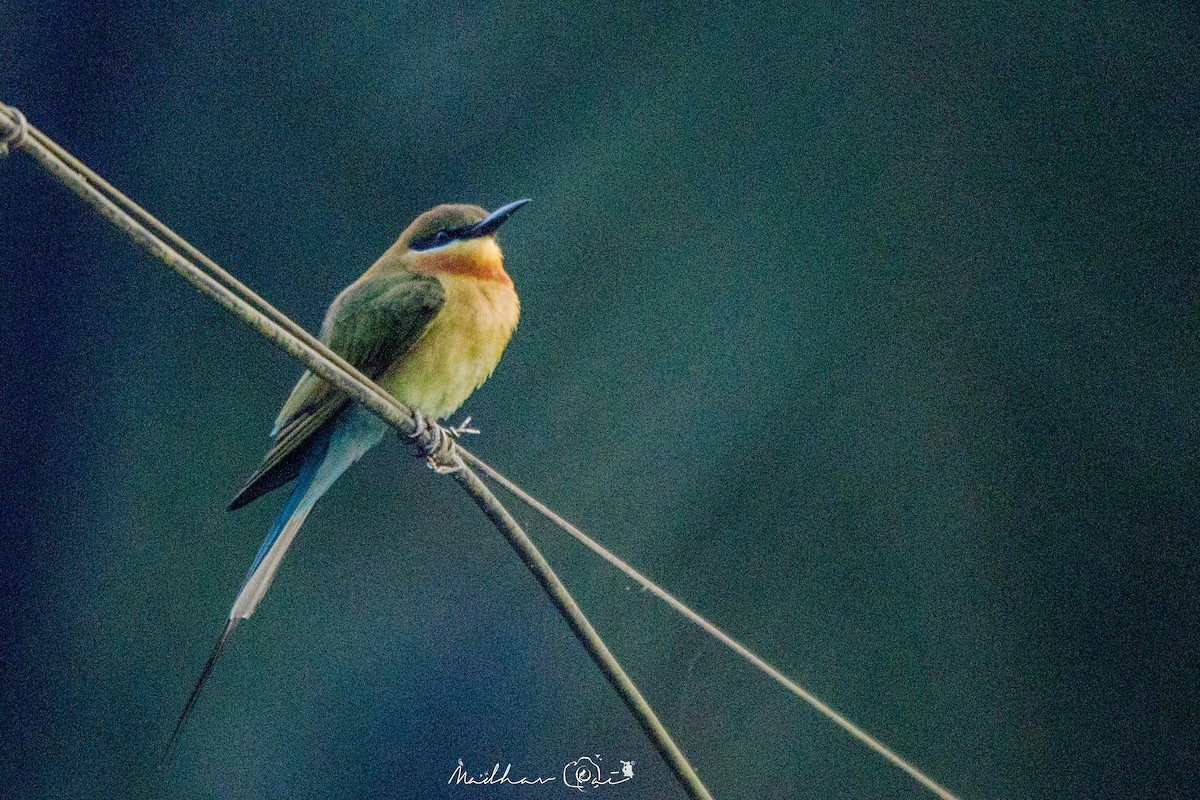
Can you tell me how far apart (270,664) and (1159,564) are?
1540mm

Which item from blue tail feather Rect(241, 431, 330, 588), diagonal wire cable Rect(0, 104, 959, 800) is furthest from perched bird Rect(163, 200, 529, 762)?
diagonal wire cable Rect(0, 104, 959, 800)

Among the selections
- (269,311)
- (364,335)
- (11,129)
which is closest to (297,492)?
(364,335)

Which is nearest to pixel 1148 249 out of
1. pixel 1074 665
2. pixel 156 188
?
pixel 1074 665

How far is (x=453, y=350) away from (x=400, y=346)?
0.09m

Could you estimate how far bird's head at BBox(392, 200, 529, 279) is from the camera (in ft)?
5.81

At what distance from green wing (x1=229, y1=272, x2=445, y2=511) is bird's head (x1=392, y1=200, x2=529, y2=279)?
4 cm

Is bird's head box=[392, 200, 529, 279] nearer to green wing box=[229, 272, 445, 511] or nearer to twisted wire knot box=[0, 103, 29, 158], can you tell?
green wing box=[229, 272, 445, 511]

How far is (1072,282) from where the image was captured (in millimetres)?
2025

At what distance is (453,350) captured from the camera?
5.70 ft

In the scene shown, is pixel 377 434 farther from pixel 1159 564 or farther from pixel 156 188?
pixel 1159 564

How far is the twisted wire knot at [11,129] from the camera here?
2.58 feet

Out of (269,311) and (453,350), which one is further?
(453,350)

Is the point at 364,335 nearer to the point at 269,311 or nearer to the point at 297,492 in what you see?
the point at 297,492

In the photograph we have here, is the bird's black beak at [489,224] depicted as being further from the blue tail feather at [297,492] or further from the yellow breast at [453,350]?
the blue tail feather at [297,492]
